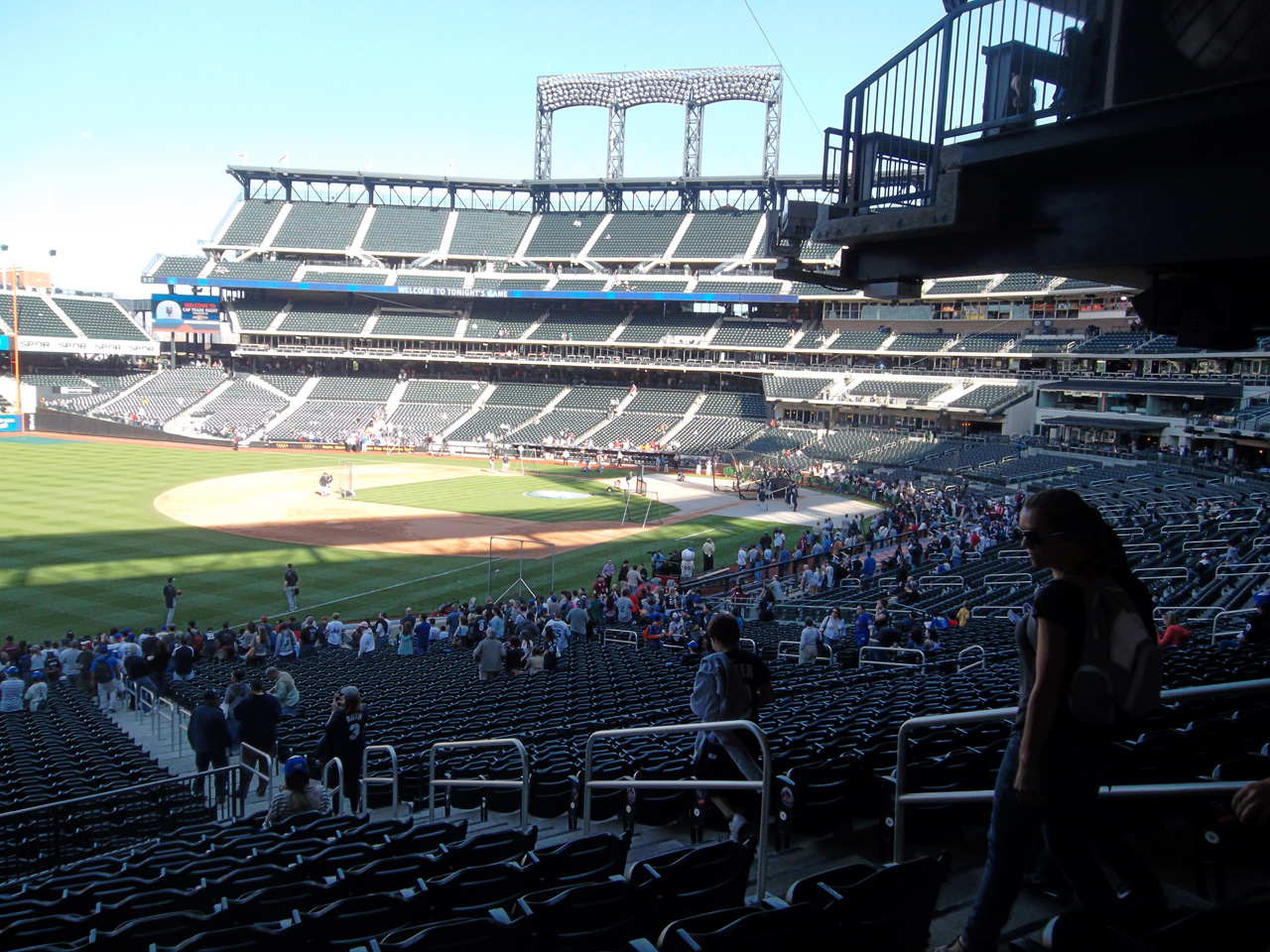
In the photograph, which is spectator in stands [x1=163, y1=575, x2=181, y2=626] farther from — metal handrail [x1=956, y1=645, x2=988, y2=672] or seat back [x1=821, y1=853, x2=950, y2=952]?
seat back [x1=821, y1=853, x2=950, y2=952]

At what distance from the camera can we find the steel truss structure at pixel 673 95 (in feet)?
236

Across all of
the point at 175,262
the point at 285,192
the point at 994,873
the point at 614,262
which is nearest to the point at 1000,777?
the point at 994,873

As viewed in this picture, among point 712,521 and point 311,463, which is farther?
point 311,463

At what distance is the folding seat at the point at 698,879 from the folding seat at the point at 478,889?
Result: 62cm

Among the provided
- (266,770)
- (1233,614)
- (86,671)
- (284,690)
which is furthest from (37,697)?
(1233,614)

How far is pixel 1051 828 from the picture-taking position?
348cm

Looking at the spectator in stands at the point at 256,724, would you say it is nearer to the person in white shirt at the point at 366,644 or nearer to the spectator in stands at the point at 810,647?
the spectator in stands at the point at 810,647

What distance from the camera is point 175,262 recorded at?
77.1 m

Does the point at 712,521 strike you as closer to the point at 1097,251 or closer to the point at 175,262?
the point at 1097,251

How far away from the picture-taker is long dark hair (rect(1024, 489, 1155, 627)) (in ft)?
10.8

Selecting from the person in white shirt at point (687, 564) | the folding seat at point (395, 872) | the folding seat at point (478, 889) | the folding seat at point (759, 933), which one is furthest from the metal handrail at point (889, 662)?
the person in white shirt at point (687, 564)

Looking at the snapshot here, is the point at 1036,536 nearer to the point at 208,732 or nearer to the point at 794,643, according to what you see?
the point at 208,732

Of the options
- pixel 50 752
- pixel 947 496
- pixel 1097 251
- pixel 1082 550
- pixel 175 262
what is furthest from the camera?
pixel 175 262

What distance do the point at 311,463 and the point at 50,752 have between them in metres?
47.1
